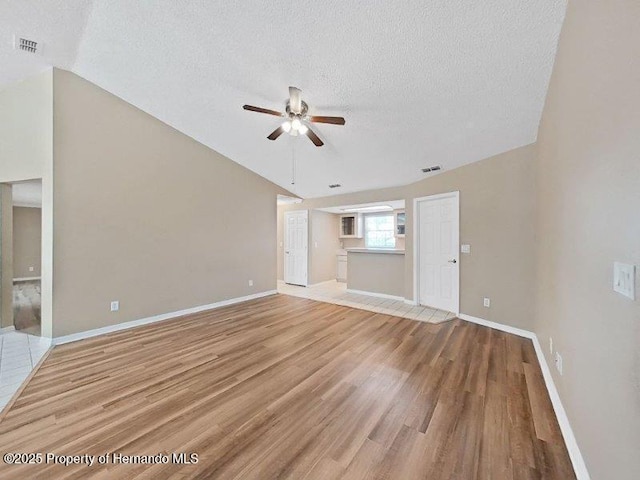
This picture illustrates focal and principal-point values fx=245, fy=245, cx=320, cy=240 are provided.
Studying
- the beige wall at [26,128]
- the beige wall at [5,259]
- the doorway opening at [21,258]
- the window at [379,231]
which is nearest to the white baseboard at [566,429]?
the window at [379,231]

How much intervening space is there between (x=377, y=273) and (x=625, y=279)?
4.76m

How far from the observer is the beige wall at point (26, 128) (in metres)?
3.00

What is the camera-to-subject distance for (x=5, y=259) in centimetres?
343

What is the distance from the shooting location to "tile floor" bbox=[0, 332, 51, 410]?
2164 mm

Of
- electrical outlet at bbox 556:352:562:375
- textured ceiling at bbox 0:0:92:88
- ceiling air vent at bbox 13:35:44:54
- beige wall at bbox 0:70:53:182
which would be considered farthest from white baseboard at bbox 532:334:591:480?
ceiling air vent at bbox 13:35:44:54

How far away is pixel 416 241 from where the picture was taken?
188 inches

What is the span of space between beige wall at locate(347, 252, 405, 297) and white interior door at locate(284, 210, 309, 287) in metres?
1.39

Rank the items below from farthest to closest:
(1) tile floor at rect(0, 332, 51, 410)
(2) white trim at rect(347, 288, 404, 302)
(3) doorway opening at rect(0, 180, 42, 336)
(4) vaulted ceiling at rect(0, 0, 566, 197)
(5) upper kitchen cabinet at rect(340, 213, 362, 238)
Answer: (5) upper kitchen cabinet at rect(340, 213, 362, 238)
(2) white trim at rect(347, 288, 404, 302)
(3) doorway opening at rect(0, 180, 42, 336)
(1) tile floor at rect(0, 332, 51, 410)
(4) vaulted ceiling at rect(0, 0, 566, 197)

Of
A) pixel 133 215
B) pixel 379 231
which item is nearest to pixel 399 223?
pixel 379 231

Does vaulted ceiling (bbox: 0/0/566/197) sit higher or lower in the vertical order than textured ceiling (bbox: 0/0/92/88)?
lower

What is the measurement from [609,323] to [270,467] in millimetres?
1846

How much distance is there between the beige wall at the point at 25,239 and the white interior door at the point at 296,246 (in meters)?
6.35

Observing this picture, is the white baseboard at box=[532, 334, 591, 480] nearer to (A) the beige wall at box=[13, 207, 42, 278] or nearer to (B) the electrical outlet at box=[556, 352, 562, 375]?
(B) the electrical outlet at box=[556, 352, 562, 375]

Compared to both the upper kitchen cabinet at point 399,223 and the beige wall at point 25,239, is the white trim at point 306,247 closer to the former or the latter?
the upper kitchen cabinet at point 399,223
